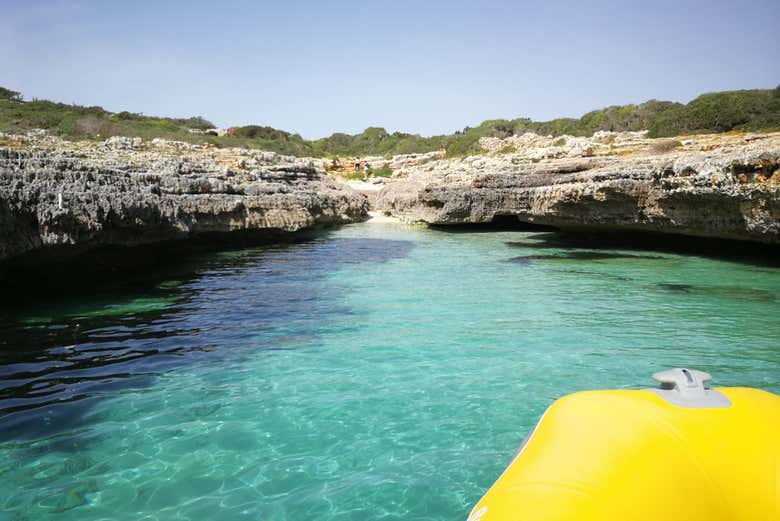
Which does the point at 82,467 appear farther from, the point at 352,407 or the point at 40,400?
the point at 352,407

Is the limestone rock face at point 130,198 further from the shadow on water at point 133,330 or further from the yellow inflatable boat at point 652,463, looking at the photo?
the yellow inflatable boat at point 652,463

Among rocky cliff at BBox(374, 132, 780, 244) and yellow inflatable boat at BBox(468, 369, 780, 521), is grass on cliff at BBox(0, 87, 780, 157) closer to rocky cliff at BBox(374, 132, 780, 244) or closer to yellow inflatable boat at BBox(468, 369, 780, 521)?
rocky cliff at BBox(374, 132, 780, 244)

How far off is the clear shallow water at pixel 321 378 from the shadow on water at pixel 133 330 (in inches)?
1.2

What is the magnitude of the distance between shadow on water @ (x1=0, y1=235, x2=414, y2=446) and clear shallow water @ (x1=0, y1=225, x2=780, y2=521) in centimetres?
3

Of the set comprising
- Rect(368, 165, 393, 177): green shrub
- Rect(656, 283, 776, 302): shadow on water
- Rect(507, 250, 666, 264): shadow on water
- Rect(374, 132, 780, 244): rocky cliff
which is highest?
Rect(368, 165, 393, 177): green shrub

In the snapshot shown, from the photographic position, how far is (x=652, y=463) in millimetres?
1698

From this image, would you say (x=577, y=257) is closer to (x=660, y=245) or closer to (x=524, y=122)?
(x=660, y=245)

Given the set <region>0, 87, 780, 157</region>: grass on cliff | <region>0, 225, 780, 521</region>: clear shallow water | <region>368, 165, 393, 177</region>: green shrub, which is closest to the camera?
<region>0, 225, 780, 521</region>: clear shallow water

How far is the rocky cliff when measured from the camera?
9125 mm

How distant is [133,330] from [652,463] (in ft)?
19.5

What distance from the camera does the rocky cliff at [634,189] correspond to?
9.12 meters

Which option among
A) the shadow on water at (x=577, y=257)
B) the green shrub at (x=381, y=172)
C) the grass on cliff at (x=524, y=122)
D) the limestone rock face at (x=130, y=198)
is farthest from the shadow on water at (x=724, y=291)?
the green shrub at (x=381, y=172)

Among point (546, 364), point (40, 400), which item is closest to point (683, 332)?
point (546, 364)

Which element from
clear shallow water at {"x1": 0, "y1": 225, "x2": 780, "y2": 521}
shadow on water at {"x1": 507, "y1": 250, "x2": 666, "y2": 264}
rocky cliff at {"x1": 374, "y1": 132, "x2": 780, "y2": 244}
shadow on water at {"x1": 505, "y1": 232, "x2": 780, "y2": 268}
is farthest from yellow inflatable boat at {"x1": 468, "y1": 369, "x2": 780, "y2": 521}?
shadow on water at {"x1": 505, "y1": 232, "x2": 780, "y2": 268}
